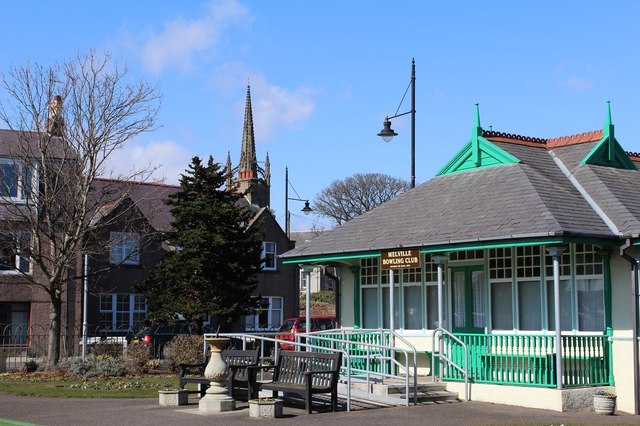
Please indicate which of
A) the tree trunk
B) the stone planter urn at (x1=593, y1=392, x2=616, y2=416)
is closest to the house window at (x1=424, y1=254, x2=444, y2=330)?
the stone planter urn at (x1=593, y1=392, x2=616, y2=416)

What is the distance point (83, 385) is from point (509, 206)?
1087 centimetres

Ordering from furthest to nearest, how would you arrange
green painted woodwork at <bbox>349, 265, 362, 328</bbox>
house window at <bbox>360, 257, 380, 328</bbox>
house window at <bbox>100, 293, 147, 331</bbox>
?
house window at <bbox>100, 293, 147, 331</bbox> < green painted woodwork at <bbox>349, 265, 362, 328</bbox> < house window at <bbox>360, 257, 380, 328</bbox>

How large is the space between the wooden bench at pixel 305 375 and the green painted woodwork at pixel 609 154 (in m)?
8.62

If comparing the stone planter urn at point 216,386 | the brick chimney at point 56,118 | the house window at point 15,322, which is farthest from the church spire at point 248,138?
the stone planter urn at point 216,386

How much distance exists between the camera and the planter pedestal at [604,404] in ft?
53.8

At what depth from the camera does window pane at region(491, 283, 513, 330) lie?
64.0ft

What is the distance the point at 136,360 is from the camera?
83.5ft

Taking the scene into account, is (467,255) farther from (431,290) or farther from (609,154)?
(609,154)

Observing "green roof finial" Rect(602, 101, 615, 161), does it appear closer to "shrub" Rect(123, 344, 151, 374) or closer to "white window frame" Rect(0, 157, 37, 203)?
"shrub" Rect(123, 344, 151, 374)

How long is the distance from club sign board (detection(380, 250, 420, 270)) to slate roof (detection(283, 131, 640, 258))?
0.77ft

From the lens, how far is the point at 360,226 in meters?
22.8

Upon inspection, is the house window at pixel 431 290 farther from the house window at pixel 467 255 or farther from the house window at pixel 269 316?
the house window at pixel 269 316

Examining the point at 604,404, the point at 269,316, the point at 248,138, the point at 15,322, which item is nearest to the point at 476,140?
→ the point at 604,404

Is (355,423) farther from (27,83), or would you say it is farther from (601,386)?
(27,83)
